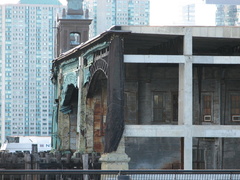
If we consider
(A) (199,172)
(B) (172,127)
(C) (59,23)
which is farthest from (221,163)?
(C) (59,23)

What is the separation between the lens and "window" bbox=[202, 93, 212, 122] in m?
47.4

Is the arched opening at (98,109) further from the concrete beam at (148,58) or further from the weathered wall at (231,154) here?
the concrete beam at (148,58)

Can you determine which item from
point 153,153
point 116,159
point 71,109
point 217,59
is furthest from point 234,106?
point 71,109

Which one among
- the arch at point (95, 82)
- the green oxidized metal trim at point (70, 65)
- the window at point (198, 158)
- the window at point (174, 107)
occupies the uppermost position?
the green oxidized metal trim at point (70, 65)

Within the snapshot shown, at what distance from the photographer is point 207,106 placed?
157 ft

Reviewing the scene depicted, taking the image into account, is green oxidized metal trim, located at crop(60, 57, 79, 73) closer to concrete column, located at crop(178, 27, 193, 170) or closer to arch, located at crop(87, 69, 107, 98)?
arch, located at crop(87, 69, 107, 98)

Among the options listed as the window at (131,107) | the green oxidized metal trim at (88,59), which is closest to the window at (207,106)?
the window at (131,107)

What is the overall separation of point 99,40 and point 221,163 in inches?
457

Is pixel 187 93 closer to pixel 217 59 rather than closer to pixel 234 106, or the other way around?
pixel 217 59

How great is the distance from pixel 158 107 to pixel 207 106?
121 inches

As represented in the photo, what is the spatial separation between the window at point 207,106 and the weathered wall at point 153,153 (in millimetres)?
2470

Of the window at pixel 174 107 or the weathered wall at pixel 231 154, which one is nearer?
the weathered wall at pixel 231 154

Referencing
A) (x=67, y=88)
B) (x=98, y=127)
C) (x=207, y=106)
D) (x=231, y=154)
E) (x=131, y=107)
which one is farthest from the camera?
(x=67, y=88)

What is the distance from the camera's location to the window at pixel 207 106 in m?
47.4
